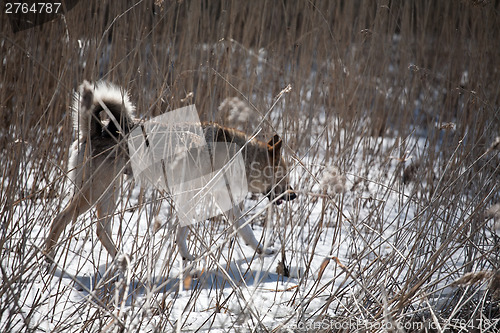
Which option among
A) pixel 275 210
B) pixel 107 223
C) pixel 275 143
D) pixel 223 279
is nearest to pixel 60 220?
pixel 107 223

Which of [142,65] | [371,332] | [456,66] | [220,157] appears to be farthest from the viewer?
[456,66]

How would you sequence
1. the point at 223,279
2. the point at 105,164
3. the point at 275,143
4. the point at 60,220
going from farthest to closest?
the point at 275,143
the point at 105,164
the point at 60,220
the point at 223,279

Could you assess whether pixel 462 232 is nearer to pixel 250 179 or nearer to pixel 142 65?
pixel 142 65

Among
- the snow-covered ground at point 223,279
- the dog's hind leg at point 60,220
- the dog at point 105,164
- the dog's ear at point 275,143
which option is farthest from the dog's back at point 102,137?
the dog's ear at point 275,143

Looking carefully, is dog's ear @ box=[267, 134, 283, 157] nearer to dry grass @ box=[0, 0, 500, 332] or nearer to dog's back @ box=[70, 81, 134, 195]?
dry grass @ box=[0, 0, 500, 332]

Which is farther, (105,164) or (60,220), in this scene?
(105,164)

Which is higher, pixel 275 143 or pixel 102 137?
pixel 102 137

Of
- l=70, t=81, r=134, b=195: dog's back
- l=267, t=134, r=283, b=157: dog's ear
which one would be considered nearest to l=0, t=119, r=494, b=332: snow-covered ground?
l=70, t=81, r=134, b=195: dog's back

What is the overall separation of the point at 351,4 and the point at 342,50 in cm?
36

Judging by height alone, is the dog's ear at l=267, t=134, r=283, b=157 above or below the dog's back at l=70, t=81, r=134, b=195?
below

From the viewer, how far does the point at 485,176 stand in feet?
5.55

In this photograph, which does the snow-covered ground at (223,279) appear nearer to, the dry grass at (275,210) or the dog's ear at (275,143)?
the dry grass at (275,210)

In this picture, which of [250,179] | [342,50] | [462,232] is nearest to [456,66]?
[342,50]

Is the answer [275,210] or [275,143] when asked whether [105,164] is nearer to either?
[275,210]
